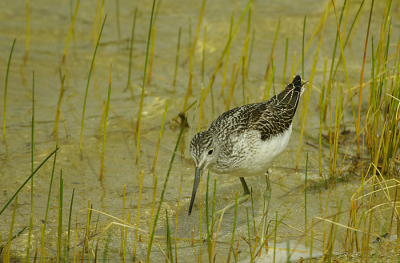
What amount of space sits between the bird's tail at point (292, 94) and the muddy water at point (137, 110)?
0.76 m

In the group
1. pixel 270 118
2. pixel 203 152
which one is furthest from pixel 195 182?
pixel 270 118

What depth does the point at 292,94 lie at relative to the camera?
6.46 meters

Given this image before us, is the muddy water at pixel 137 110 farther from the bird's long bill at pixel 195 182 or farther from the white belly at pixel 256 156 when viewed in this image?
the white belly at pixel 256 156

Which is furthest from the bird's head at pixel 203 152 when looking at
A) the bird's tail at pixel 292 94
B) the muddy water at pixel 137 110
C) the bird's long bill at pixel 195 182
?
the bird's tail at pixel 292 94

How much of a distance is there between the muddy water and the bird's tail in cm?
76

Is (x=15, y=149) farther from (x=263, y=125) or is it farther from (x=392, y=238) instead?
(x=392, y=238)

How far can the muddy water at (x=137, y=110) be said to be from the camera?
5629mm

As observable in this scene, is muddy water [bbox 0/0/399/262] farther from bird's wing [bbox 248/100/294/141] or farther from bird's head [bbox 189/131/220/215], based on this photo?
bird's wing [bbox 248/100/294/141]

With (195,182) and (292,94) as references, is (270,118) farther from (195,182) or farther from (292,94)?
(195,182)

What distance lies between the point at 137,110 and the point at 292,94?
2347 mm

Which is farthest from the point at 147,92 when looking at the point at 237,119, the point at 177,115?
the point at 237,119

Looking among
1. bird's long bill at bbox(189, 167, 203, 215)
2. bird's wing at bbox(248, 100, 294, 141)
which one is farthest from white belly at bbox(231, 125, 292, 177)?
bird's long bill at bbox(189, 167, 203, 215)

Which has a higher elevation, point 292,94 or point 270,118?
point 292,94

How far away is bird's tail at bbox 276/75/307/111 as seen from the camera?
6.41m
